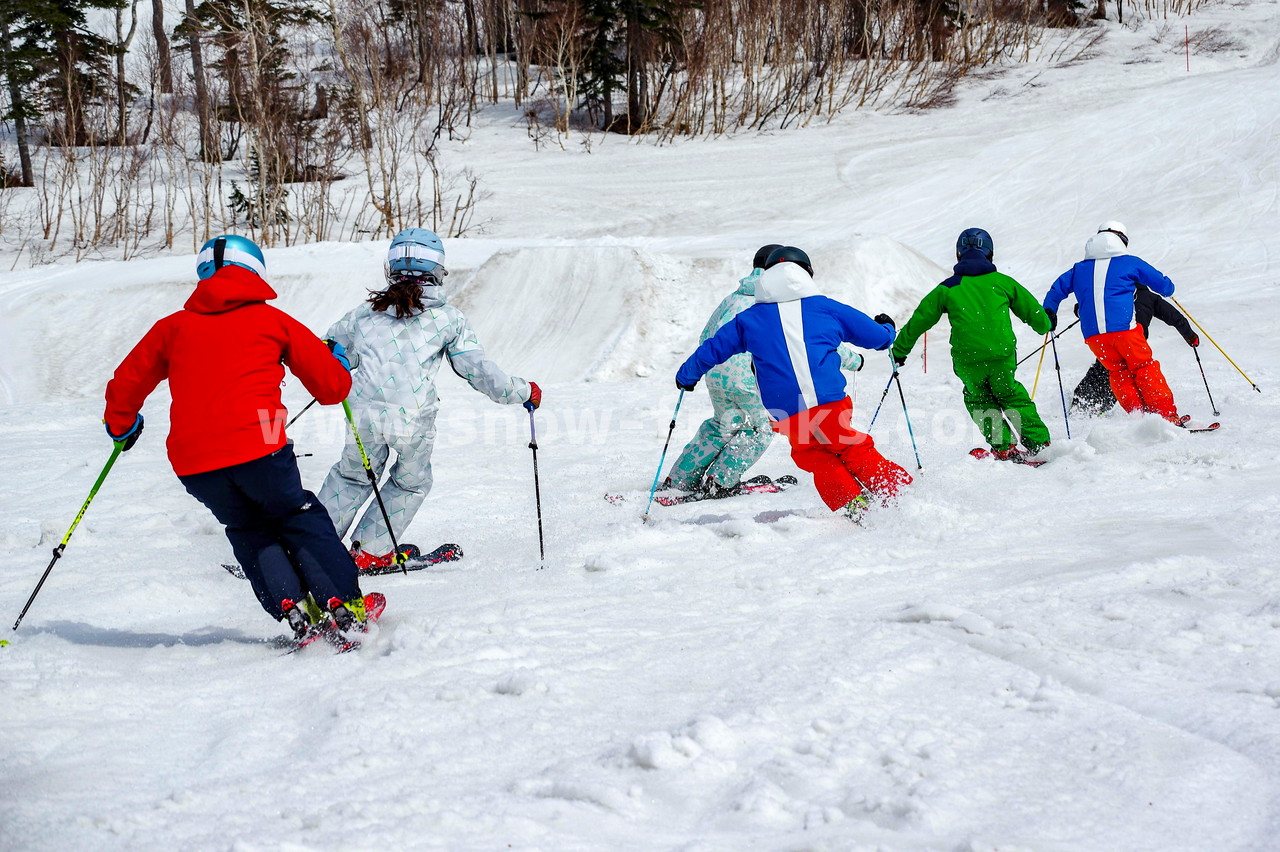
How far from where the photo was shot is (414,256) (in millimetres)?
4609

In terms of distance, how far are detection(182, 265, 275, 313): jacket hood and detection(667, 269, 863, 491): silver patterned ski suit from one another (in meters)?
3.10

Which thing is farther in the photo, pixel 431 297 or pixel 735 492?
pixel 735 492

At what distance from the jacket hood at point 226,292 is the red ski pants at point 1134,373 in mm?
6050

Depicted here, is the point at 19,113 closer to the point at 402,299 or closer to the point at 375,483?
the point at 402,299

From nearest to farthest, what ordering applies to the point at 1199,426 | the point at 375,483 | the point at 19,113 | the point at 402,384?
1. the point at 375,483
2. the point at 402,384
3. the point at 1199,426
4. the point at 19,113

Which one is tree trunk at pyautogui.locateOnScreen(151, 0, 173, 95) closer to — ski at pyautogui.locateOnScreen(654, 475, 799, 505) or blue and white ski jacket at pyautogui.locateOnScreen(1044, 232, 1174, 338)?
ski at pyautogui.locateOnScreen(654, 475, 799, 505)

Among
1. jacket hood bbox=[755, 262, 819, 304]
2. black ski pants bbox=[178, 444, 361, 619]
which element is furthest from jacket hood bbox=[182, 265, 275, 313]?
jacket hood bbox=[755, 262, 819, 304]

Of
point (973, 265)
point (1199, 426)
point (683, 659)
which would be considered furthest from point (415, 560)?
point (1199, 426)

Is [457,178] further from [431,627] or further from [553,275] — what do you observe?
[431,627]

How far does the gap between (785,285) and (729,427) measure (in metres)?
1.43

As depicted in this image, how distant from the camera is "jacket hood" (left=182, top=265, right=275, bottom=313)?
3.44m

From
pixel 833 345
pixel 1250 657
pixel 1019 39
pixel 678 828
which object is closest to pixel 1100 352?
pixel 833 345

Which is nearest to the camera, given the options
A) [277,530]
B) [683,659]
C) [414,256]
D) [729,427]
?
[683,659]

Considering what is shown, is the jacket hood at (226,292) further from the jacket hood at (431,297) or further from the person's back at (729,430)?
the person's back at (729,430)
